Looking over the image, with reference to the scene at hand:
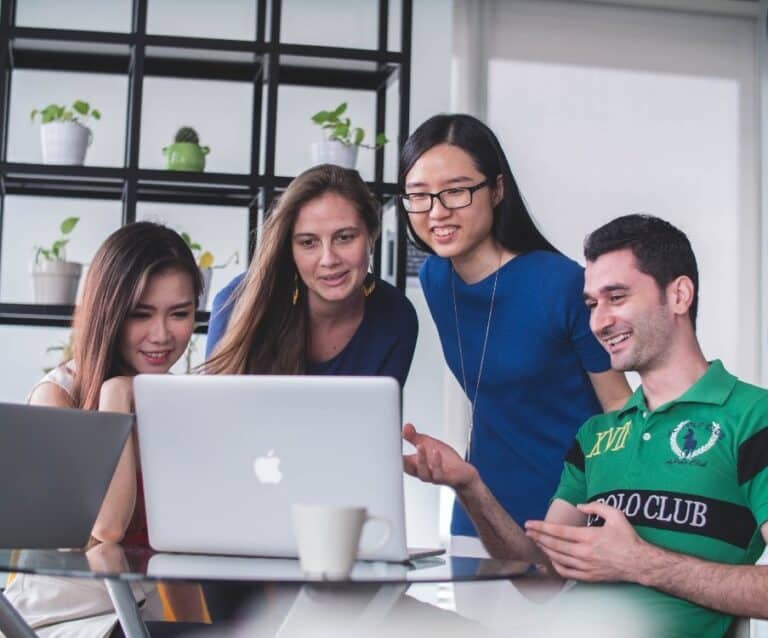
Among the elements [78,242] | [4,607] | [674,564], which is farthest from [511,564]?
[78,242]

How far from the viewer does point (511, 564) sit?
5.12 ft

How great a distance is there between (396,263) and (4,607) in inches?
89.5

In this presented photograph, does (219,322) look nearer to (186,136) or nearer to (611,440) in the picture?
(611,440)

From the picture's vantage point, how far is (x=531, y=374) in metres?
2.49

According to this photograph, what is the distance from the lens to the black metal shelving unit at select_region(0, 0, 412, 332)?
142 inches

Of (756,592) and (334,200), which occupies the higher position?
(334,200)

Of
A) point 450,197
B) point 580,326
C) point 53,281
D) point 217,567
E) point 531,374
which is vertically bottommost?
point 217,567

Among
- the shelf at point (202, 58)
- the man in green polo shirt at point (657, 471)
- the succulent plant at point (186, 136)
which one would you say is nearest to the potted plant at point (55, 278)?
the succulent plant at point (186, 136)

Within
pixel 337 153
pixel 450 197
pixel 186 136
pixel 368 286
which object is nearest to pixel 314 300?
pixel 368 286

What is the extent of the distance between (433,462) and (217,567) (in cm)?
47

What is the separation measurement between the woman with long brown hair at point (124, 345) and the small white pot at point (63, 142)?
141 cm

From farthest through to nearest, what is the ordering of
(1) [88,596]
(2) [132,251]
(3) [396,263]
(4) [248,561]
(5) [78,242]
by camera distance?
(5) [78,242], (3) [396,263], (2) [132,251], (1) [88,596], (4) [248,561]

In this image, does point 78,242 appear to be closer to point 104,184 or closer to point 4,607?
point 104,184

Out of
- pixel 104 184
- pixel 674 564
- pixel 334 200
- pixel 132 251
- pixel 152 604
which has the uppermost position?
pixel 104 184
